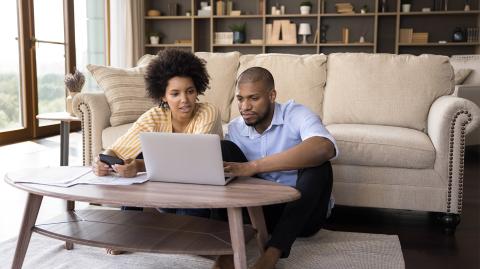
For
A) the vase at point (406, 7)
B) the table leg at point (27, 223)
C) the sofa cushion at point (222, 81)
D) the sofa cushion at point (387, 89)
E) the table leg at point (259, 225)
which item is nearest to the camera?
the table leg at point (27, 223)

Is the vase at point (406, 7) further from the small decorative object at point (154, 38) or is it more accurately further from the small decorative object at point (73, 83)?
the small decorative object at point (73, 83)

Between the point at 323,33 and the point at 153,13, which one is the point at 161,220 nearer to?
the point at 323,33

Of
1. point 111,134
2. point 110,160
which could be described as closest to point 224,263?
point 110,160

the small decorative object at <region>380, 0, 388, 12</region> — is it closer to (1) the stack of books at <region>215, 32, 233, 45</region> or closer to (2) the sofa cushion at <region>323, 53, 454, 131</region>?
(1) the stack of books at <region>215, 32, 233, 45</region>

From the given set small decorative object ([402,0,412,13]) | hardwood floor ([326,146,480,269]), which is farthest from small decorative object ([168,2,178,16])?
hardwood floor ([326,146,480,269])

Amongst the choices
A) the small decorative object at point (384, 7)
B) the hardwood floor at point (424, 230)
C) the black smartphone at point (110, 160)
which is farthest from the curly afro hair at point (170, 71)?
the small decorative object at point (384, 7)

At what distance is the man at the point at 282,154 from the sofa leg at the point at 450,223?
0.69m

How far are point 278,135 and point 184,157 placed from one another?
62cm

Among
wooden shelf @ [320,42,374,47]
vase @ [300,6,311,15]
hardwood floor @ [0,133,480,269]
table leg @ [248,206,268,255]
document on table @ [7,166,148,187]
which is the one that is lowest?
hardwood floor @ [0,133,480,269]

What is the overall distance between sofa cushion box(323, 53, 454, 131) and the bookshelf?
11.2 ft

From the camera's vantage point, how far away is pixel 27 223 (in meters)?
1.58

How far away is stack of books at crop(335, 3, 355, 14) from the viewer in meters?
6.33

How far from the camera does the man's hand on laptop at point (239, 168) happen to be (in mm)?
1621

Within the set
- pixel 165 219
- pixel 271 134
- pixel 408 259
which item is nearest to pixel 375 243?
pixel 408 259
